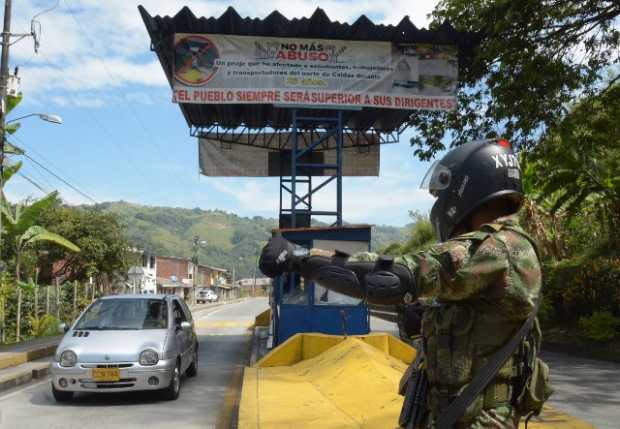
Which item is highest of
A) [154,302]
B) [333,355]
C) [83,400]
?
[154,302]

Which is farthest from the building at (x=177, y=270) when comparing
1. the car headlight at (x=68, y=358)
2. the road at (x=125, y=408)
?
the car headlight at (x=68, y=358)

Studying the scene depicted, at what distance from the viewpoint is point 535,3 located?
1160 cm

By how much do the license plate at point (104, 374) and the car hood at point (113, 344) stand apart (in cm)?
12

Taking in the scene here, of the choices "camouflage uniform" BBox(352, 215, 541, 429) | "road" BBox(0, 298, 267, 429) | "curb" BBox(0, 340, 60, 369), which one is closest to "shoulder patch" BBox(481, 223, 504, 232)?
"camouflage uniform" BBox(352, 215, 541, 429)

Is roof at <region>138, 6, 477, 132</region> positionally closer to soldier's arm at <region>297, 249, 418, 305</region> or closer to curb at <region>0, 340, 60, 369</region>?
curb at <region>0, 340, 60, 369</region>

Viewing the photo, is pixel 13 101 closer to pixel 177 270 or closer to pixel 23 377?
pixel 23 377

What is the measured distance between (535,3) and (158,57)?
807 centimetres

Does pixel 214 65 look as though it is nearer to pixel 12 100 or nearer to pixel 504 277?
pixel 12 100

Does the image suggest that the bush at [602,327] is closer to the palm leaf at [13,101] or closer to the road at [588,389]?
the road at [588,389]

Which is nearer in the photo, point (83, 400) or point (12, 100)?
point (83, 400)

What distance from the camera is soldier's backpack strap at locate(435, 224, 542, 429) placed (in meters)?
2.42

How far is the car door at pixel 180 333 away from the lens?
9.72 meters

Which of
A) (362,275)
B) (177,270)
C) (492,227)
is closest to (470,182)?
(492,227)

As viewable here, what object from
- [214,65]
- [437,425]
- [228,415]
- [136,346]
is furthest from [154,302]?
[437,425]
